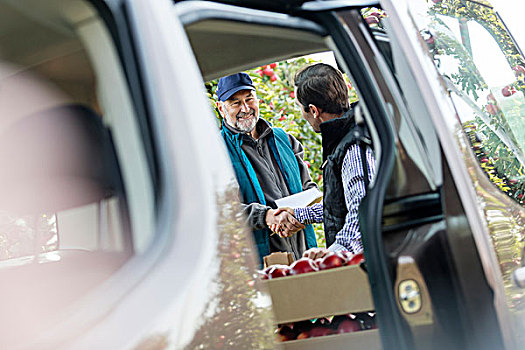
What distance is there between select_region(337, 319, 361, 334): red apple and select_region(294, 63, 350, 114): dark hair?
3.90 ft

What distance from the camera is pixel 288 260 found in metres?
2.28

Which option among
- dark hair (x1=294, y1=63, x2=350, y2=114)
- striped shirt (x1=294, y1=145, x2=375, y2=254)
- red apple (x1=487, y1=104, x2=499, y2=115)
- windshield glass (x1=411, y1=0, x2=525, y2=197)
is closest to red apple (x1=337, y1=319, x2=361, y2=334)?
striped shirt (x1=294, y1=145, x2=375, y2=254)

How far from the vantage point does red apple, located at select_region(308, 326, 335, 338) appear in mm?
1911

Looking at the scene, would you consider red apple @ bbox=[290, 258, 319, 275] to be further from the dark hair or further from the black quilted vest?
the dark hair

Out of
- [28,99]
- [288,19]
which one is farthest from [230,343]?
[288,19]

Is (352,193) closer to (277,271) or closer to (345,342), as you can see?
(277,271)

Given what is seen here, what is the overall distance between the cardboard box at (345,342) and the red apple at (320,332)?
0.05 metres

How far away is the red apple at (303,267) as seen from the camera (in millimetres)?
1974

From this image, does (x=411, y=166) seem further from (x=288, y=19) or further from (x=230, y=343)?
(x=230, y=343)

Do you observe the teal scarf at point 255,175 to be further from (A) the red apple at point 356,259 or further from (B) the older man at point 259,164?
(A) the red apple at point 356,259

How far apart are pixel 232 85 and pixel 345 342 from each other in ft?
5.84

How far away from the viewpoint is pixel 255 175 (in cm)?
327

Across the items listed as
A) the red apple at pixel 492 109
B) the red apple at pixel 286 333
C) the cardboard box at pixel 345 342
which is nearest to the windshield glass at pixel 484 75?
the red apple at pixel 492 109

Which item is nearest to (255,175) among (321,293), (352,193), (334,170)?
(334,170)
